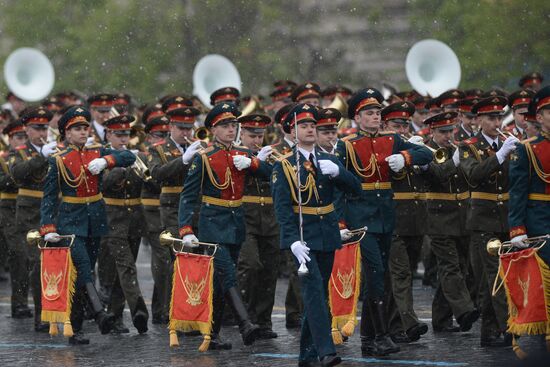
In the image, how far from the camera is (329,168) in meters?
12.8

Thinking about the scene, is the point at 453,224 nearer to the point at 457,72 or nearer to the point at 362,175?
the point at 362,175

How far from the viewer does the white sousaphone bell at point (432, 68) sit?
23.8m

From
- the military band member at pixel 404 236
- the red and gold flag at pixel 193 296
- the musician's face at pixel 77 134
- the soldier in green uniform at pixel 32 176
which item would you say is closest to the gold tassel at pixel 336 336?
the military band member at pixel 404 236

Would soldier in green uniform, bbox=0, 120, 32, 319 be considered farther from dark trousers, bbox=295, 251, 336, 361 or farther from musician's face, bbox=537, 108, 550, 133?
musician's face, bbox=537, 108, 550, 133

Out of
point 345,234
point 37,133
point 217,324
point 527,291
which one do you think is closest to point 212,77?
point 37,133

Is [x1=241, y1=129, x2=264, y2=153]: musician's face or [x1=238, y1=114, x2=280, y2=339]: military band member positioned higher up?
[x1=241, y1=129, x2=264, y2=153]: musician's face

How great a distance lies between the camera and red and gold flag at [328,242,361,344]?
14008 mm

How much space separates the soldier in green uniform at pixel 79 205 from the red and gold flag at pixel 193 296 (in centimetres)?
107

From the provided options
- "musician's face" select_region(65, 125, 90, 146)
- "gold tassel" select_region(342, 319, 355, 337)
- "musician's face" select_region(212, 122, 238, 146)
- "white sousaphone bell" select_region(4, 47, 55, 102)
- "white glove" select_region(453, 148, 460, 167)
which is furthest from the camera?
"white sousaphone bell" select_region(4, 47, 55, 102)

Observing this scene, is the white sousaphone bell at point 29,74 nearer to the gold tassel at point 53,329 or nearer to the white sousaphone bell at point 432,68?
the white sousaphone bell at point 432,68

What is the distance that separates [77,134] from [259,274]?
7.38 ft

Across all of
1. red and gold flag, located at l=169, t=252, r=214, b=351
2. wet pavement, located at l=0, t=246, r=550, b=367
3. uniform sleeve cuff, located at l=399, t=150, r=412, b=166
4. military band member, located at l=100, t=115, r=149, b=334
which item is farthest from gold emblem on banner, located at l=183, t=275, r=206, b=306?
uniform sleeve cuff, located at l=399, t=150, r=412, b=166

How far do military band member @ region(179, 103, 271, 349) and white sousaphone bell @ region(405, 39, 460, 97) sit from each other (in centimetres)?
927

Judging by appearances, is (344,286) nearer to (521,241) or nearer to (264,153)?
(264,153)
